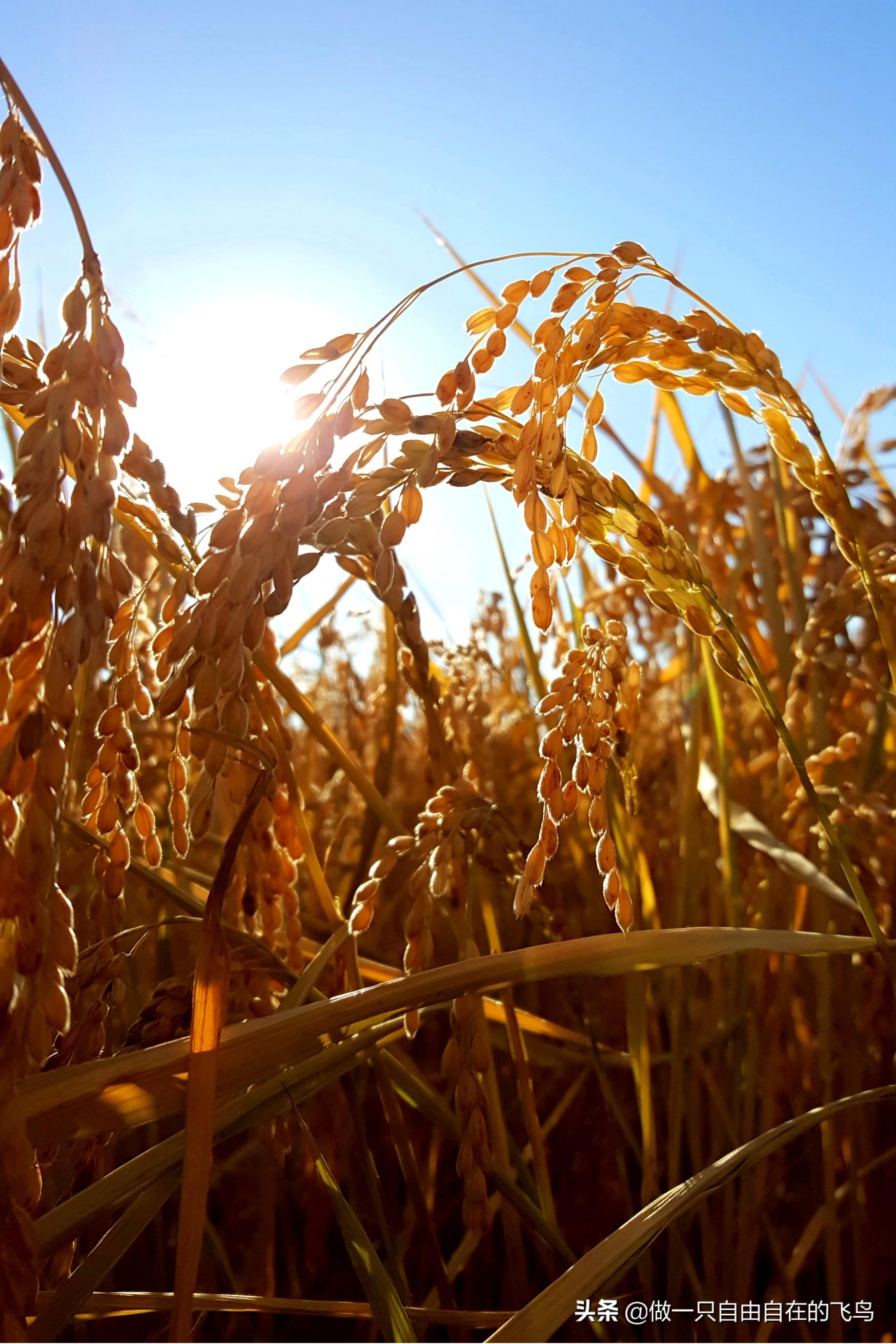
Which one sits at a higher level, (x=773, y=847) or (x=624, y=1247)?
(x=773, y=847)

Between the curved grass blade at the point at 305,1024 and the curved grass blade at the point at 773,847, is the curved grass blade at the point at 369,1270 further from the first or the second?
the curved grass blade at the point at 773,847

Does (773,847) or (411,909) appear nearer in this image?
(411,909)

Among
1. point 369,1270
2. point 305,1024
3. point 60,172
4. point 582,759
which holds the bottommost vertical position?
point 369,1270

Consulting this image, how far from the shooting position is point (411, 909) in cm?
87

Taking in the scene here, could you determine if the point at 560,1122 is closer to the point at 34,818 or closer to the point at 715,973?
the point at 715,973

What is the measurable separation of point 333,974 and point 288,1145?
0.52 feet

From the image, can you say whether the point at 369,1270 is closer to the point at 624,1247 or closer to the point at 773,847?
the point at 624,1247

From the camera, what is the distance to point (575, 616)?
1152mm

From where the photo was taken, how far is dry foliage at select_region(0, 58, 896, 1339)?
0.47 meters

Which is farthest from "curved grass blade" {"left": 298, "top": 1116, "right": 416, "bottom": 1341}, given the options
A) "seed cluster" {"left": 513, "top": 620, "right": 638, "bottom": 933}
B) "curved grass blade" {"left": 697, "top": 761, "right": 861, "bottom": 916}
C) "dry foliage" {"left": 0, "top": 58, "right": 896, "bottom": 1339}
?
"curved grass blade" {"left": 697, "top": 761, "right": 861, "bottom": 916}

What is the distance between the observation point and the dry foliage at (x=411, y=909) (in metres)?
0.47

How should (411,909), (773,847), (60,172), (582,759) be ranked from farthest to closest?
Answer: (773,847), (411,909), (582,759), (60,172)

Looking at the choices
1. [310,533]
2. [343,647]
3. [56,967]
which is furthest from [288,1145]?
[343,647]

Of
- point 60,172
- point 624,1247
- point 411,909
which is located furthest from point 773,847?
point 60,172
